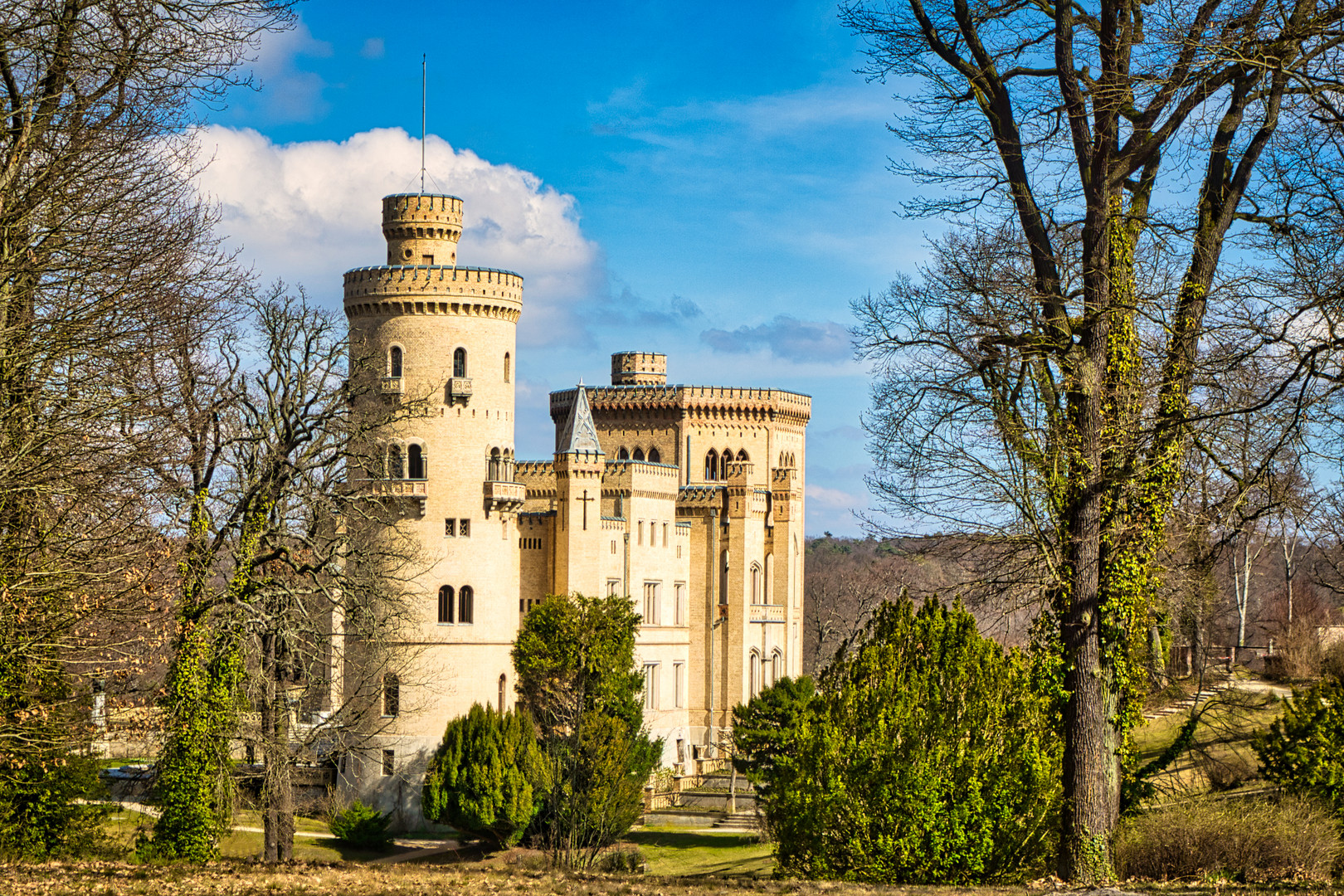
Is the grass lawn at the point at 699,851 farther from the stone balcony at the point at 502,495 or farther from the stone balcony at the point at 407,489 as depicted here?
the stone balcony at the point at 407,489

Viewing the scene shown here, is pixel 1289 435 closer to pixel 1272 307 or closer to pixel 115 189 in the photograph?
pixel 1272 307

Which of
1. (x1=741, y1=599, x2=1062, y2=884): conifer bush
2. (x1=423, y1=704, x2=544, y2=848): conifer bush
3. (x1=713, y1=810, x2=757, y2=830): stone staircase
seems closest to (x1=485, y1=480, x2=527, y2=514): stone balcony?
(x1=423, y1=704, x2=544, y2=848): conifer bush

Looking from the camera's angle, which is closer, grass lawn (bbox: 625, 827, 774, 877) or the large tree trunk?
the large tree trunk

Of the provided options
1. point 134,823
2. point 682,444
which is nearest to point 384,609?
point 134,823

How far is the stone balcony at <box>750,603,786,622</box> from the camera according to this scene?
66.2 metres

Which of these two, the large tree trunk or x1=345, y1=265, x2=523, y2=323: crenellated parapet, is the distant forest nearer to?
the large tree trunk

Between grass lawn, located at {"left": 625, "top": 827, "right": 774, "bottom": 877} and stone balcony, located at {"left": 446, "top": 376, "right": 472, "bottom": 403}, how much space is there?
639 inches

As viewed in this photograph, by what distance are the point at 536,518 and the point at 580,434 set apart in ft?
13.1

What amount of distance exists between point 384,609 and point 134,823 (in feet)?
33.2

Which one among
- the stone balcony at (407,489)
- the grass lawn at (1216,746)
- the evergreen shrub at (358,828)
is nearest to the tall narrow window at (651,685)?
the stone balcony at (407,489)

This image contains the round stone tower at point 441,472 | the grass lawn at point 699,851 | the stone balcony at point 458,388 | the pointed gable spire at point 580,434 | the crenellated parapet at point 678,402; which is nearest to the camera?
the grass lawn at point 699,851

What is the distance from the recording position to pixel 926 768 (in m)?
19.8

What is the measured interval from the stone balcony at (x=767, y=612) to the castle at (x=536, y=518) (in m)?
0.11

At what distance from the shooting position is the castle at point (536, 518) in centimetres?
4997
